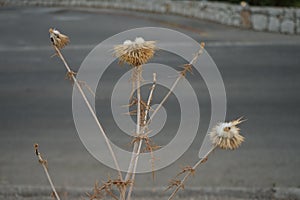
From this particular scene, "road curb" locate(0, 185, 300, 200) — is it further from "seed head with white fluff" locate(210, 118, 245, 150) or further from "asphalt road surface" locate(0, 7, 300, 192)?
"seed head with white fluff" locate(210, 118, 245, 150)

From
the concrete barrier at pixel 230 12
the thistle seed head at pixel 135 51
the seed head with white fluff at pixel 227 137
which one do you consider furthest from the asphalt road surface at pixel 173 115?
the seed head with white fluff at pixel 227 137

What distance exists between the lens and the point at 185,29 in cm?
1473

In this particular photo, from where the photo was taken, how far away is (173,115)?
788cm

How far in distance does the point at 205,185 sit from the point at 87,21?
1202cm

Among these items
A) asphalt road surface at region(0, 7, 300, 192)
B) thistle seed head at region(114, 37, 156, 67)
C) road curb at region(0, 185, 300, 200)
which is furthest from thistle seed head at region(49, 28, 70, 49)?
road curb at region(0, 185, 300, 200)

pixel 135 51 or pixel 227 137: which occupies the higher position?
pixel 135 51

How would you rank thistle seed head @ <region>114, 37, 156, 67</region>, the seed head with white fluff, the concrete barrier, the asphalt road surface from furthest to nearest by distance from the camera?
the concrete barrier
the asphalt road surface
thistle seed head @ <region>114, 37, 156, 67</region>
the seed head with white fluff

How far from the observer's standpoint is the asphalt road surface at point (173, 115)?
236 inches

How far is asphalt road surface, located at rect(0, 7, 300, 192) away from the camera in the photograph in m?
6.00

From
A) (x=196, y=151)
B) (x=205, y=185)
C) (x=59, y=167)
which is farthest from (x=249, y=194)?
(x=59, y=167)

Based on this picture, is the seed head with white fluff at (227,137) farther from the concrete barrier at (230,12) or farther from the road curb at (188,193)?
the concrete barrier at (230,12)

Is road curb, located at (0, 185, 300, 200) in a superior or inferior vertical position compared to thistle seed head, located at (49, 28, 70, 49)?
inferior

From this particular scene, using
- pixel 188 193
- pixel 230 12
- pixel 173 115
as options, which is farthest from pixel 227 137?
pixel 230 12

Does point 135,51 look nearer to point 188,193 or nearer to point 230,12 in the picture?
point 188,193
